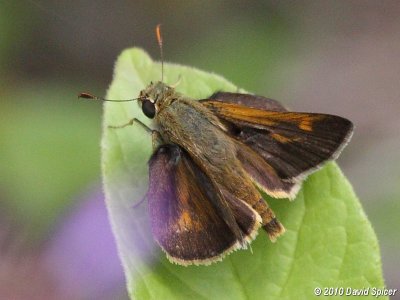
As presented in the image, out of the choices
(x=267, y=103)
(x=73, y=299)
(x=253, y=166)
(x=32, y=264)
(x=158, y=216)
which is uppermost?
(x=267, y=103)

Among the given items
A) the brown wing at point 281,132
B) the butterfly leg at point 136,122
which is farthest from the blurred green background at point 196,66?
the brown wing at point 281,132

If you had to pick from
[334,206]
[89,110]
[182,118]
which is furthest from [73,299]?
[334,206]

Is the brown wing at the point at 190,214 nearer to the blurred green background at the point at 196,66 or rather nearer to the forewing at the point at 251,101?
the forewing at the point at 251,101

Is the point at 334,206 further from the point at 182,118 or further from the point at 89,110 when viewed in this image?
the point at 89,110

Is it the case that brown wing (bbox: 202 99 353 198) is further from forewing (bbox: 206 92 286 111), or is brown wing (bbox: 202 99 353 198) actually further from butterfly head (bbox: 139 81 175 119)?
butterfly head (bbox: 139 81 175 119)

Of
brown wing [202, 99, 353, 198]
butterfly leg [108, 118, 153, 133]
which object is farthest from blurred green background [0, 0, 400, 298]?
brown wing [202, 99, 353, 198]

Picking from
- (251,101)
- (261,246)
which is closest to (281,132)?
(251,101)
